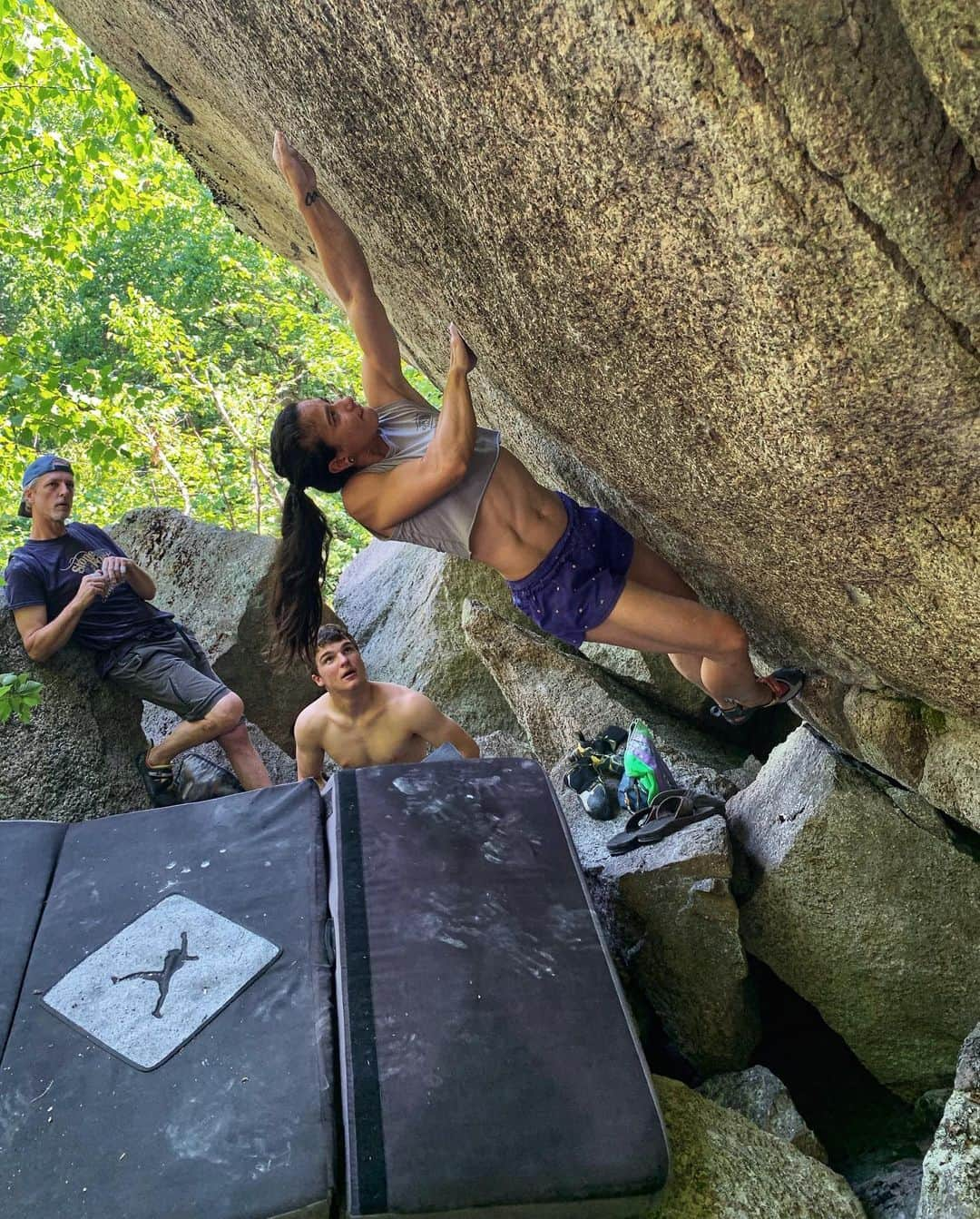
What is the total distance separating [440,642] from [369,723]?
1.86 meters

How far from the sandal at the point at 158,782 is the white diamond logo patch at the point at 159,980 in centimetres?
207

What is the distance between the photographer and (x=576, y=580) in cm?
330

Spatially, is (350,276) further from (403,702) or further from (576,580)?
(403,702)

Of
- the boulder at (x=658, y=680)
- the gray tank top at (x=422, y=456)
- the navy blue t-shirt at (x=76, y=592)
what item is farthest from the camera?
the boulder at (x=658, y=680)

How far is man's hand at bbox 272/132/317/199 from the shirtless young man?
2465 millimetres

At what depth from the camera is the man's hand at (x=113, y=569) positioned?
4.97 m

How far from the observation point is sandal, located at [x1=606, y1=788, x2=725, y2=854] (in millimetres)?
4484

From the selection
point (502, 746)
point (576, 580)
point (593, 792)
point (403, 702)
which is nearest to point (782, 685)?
point (576, 580)

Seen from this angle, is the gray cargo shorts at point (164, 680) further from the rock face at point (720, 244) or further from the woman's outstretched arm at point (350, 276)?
the rock face at point (720, 244)

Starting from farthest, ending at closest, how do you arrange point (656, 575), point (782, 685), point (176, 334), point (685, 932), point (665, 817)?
1. point (176, 334)
2. point (665, 817)
3. point (685, 932)
4. point (782, 685)
5. point (656, 575)

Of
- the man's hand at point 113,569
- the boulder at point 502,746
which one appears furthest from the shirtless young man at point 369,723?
the man's hand at point 113,569

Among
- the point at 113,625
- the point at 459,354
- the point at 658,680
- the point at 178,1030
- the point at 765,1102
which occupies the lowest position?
the point at 113,625

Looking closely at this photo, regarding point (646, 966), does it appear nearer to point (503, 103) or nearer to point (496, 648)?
point (496, 648)

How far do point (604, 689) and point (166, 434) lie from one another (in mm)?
9515
